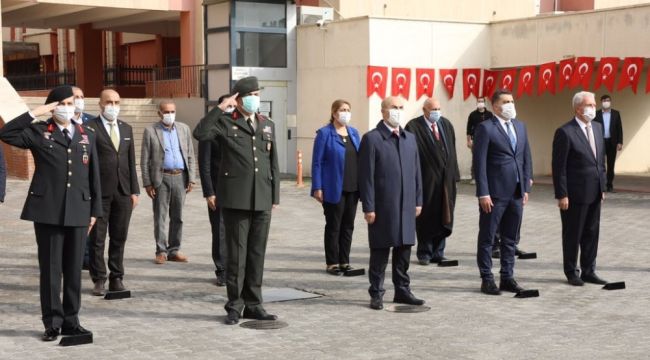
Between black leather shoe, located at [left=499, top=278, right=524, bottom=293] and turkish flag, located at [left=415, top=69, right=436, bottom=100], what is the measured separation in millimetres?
14102

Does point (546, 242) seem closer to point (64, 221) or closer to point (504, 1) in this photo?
point (64, 221)

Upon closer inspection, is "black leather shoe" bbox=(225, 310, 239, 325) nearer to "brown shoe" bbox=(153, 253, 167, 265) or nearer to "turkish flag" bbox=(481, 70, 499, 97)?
"brown shoe" bbox=(153, 253, 167, 265)

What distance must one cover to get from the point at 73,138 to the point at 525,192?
4.37 m

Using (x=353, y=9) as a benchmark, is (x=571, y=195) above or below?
below

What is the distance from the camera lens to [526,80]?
22766 mm

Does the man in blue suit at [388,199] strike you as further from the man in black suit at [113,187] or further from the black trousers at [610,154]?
the black trousers at [610,154]

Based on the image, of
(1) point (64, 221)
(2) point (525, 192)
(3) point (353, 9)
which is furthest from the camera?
(3) point (353, 9)

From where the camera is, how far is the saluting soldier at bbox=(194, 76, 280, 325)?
26.4 feet

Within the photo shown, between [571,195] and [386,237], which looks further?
[571,195]

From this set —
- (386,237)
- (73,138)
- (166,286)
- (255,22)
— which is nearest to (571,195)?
(386,237)

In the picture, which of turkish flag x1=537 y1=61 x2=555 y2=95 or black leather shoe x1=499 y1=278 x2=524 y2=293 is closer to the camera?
black leather shoe x1=499 y1=278 x2=524 y2=293

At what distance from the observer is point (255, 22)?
2477cm

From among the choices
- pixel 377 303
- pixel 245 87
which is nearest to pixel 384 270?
pixel 377 303

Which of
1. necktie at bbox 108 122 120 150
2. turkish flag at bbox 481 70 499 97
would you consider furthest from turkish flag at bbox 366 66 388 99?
necktie at bbox 108 122 120 150
